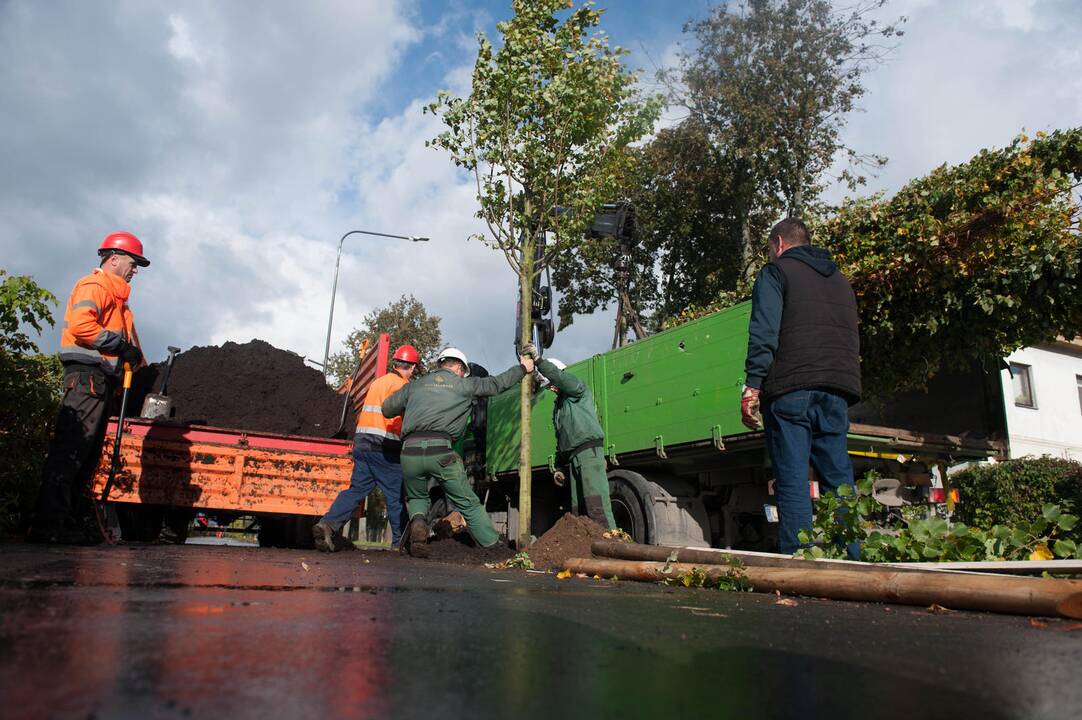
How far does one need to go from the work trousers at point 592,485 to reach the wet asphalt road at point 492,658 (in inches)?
157

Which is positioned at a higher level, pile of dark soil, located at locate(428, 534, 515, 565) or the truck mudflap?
the truck mudflap

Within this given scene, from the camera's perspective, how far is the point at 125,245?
642 cm

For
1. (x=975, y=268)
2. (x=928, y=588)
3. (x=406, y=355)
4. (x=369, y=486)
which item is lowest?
(x=928, y=588)

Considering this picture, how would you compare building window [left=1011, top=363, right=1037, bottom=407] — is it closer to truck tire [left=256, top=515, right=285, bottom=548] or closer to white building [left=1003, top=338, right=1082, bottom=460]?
white building [left=1003, top=338, right=1082, bottom=460]

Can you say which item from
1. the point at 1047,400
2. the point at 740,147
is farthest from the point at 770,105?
the point at 1047,400

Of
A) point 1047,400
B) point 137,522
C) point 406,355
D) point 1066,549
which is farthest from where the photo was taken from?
point 1047,400

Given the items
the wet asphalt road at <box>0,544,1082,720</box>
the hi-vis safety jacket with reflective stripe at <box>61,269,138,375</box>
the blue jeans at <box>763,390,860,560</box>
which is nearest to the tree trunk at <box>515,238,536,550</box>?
the blue jeans at <box>763,390,860,560</box>

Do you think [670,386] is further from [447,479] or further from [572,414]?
[447,479]

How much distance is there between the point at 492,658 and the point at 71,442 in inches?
208

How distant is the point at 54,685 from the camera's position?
123 cm

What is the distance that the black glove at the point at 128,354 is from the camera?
597cm

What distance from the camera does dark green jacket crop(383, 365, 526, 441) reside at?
23.9 ft

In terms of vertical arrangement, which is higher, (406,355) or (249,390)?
(406,355)

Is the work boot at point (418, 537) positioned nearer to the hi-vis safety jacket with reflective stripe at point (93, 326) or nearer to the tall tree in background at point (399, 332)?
the hi-vis safety jacket with reflective stripe at point (93, 326)
